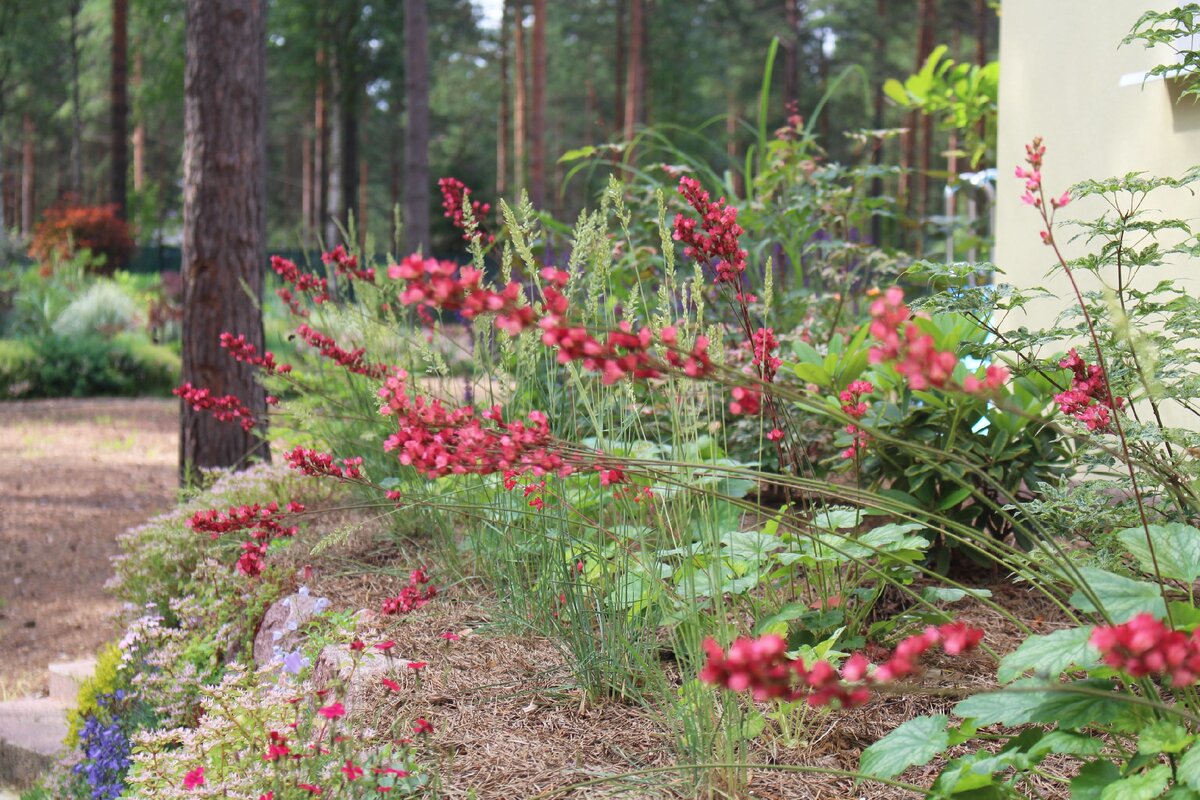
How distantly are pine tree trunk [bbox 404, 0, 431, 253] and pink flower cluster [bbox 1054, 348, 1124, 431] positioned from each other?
8.44 metres

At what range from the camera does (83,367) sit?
9312 millimetres

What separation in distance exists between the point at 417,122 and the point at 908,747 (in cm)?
963

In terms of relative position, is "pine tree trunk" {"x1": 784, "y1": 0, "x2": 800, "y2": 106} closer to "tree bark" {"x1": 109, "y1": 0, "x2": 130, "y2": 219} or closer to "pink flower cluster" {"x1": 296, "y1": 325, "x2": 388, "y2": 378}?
"tree bark" {"x1": 109, "y1": 0, "x2": 130, "y2": 219}

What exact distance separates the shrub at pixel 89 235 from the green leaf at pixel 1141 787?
16.2 m

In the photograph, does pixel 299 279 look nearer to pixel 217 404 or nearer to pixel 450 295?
pixel 217 404

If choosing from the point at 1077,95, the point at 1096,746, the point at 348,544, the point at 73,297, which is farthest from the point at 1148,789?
the point at 73,297

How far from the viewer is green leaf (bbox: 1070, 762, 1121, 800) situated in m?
1.27

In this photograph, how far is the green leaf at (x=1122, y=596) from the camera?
1.27 metres

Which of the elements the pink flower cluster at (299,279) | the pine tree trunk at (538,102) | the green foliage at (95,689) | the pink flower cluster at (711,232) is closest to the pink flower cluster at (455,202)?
the pink flower cluster at (299,279)

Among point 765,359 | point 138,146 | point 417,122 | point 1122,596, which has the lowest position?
point 1122,596

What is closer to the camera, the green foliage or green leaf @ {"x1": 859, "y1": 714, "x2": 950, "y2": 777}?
green leaf @ {"x1": 859, "y1": 714, "x2": 950, "y2": 777}

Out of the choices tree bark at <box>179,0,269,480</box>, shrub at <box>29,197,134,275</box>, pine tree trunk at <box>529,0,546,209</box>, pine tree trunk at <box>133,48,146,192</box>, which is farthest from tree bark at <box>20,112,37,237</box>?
tree bark at <box>179,0,269,480</box>

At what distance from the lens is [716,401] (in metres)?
3.57

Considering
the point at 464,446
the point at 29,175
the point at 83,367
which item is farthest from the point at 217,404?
the point at 29,175
